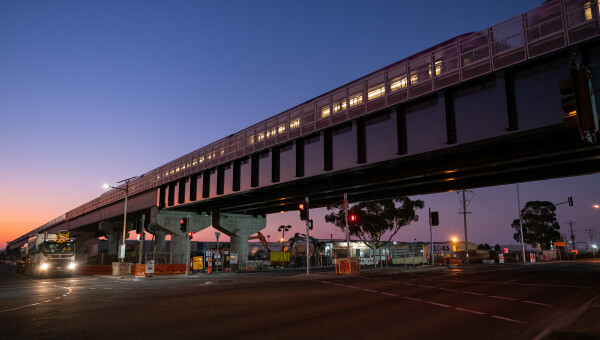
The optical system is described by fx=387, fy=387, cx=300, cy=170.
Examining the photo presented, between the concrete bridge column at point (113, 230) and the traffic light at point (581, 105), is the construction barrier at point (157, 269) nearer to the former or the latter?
the concrete bridge column at point (113, 230)

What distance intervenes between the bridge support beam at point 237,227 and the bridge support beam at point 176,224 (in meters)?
1.90

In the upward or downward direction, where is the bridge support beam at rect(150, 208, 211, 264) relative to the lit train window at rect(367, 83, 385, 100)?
downward

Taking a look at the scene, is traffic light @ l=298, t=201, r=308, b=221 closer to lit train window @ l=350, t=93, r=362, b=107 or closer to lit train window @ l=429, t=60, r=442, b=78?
lit train window @ l=350, t=93, r=362, b=107

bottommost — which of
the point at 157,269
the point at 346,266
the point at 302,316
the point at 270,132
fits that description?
the point at 157,269

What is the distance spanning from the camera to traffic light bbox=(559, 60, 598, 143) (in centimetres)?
574

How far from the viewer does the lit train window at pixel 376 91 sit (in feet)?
72.2

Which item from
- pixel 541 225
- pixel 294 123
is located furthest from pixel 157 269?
pixel 541 225

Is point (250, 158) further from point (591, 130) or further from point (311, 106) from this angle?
point (591, 130)

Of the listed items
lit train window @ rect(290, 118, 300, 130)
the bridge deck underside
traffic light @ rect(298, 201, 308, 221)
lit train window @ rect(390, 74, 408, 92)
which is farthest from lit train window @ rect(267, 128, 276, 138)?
lit train window @ rect(390, 74, 408, 92)

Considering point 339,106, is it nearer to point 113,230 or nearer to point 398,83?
point 398,83

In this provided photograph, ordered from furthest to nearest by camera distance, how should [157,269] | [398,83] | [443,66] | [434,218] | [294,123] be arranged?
1. [434,218]
2. [157,269]
3. [294,123]
4. [398,83]
5. [443,66]

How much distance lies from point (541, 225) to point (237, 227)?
73969 mm

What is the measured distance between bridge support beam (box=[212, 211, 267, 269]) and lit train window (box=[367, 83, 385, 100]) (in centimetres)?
3033

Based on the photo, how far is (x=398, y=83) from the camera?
21.1 meters
